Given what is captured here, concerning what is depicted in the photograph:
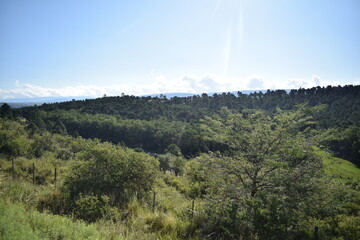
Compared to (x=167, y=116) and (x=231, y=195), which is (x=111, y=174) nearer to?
(x=231, y=195)

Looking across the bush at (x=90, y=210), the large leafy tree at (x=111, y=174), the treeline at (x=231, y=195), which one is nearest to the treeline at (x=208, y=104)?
the large leafy tree at (x=111, y=174)

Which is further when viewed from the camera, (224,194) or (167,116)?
(167,116)

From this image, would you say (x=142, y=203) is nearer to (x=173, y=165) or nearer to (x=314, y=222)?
(x=314, y=222)

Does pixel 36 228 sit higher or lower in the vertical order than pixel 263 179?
lower

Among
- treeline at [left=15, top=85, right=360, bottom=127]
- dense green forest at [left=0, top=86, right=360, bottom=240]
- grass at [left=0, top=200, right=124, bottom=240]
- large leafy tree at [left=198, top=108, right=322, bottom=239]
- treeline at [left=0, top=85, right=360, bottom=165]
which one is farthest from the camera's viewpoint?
treeline at [left=15, top=85, right=360, bottom=127]

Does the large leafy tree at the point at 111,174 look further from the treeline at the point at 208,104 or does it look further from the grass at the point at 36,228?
the treeline at the point at 208,104

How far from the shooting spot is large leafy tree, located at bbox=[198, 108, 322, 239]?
4496mm

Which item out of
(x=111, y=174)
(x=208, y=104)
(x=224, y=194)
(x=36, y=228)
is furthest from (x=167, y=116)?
(x=36, y=228)

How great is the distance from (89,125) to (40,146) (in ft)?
197

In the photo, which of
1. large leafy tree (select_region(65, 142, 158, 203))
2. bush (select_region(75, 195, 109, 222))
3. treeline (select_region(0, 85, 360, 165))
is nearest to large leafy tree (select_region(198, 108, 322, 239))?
large leafy tree (select_region(65, 142, 158, 203))

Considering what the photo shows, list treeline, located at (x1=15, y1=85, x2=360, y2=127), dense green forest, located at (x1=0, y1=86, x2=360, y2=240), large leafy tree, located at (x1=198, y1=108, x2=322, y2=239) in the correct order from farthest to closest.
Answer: treeline, located at (x1=15, y1=85, x2=360, y2=127), large leafy tree, located at (x1=198, y1=108, x2=322, y2=239), dense green forest, located at (x1=0, y1=86, x2=360, y2=240)

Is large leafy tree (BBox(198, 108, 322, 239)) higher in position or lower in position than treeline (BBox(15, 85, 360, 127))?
lower

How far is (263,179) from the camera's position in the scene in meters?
5.54

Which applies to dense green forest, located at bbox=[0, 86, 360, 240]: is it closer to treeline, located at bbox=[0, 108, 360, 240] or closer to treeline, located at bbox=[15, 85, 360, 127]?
treeline, located at bbox=[0, 108, 360, 240]
